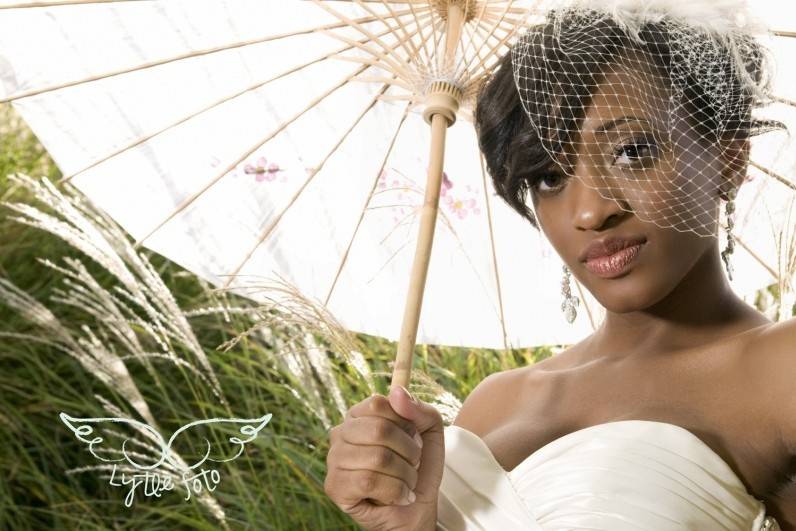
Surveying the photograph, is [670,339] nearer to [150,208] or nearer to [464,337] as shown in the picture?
[464,337]

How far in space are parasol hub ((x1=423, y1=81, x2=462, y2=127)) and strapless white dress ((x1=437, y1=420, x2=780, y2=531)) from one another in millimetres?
547

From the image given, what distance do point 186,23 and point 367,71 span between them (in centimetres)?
35

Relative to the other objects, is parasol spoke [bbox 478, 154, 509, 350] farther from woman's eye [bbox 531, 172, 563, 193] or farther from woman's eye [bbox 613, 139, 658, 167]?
woman's eye [bbox 613, 139, 658, 167]

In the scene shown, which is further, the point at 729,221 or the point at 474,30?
the point at 474,30

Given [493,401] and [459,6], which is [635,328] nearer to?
[493,401]

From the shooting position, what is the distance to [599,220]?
1492 millimetres

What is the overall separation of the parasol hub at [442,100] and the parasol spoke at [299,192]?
0.34m

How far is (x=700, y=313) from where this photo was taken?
157 centimetres

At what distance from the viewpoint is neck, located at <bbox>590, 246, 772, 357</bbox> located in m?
1.56

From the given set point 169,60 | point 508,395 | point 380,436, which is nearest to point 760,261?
point 508,395

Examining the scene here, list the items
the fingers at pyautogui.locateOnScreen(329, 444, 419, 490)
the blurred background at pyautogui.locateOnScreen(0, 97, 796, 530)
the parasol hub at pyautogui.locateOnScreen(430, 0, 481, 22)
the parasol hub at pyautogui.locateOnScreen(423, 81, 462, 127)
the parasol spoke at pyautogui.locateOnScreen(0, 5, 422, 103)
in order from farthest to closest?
the blurred background at pyautogui.locateOnScreen(0, 97, 796, 530)
the parasol spoke at pyautogui.locateOnScreen(0, 5, 422, 103)
the parasol hub at pyautogui.locateOnScreen(430, 0, 481, 22)
the parasol hub at pyautogui.locateOnScreen(423, 81, 462, 127)
the fingers at pyautogui.locateOnScreen(329, 444, 419, 490)

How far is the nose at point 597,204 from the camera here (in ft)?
4.89

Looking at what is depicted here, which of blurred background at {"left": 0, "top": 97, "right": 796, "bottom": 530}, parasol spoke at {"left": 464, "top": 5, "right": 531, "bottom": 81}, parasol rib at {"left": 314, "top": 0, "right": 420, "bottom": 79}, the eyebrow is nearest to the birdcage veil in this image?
the eyebrow

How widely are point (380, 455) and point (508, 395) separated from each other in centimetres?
53
